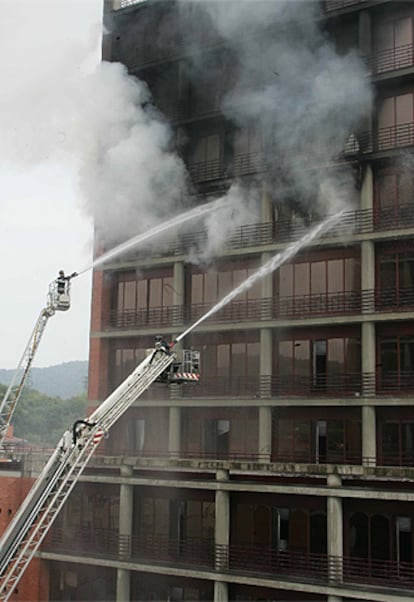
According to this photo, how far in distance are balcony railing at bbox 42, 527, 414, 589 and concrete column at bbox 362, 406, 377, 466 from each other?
14.2 ft

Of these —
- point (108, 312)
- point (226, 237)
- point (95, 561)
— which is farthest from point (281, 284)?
point (95, 561)

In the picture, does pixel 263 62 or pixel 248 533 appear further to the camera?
pixel 263 62

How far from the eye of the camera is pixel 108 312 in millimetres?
40000

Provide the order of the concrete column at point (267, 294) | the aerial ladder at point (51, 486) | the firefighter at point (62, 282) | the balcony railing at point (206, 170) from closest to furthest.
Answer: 1. the aerial ladder at point (51, 486)
2. the firefighter at point (62, 282)
3. the concrete column at point (267, 294)
4. the balcony railing at point (206, 170)

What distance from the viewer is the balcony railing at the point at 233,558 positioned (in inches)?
1094

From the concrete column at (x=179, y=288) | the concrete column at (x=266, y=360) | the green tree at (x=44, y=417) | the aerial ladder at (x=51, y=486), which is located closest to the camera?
the aerial ladder at (x=51, y=486)

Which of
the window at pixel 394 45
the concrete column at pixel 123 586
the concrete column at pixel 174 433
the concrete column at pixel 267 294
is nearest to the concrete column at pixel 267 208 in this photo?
the concrete column at pixel 267 294

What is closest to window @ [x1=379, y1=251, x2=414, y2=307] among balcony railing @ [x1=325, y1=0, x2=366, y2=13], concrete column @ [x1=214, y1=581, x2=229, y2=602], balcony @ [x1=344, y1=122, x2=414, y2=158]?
balcony @ [x1=344, y1=122, x2=414, y2=158]

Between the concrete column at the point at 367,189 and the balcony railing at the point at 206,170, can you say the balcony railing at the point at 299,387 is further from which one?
the balcony railing at the point at 206,170

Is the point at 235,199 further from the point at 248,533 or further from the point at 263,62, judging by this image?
the point at 248,533

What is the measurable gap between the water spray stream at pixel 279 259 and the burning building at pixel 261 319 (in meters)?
0.28

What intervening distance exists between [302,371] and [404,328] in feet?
15.7

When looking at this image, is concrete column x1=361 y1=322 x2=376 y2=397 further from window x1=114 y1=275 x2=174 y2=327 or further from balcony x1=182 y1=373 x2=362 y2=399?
window x1=114 y1=275 x2=174 y2=327

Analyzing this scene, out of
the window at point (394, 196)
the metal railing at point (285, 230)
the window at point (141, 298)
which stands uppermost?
the window at point (394, 196)
